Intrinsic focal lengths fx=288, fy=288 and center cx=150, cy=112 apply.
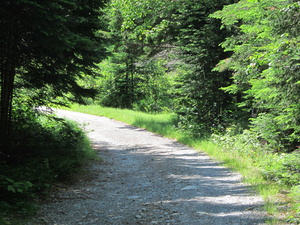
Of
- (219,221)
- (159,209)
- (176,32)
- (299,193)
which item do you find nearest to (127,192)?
(159,209)

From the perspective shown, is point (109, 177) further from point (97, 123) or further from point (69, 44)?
point (97, 123)

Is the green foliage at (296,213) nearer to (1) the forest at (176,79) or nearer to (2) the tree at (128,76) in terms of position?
(1) the forest at (176,79)

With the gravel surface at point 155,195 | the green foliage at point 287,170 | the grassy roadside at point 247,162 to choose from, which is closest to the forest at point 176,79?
A: the green foliage at point 287,170

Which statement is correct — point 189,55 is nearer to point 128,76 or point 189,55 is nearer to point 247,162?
point 247,162

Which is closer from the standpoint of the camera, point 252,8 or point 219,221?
point 219,221

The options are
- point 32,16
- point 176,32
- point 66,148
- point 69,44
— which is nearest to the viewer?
point 32,16

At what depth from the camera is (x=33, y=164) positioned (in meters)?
6.08

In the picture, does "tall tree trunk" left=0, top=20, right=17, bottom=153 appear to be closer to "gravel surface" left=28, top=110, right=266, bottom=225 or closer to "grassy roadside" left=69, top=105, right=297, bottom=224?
"gravel surface" left=28, top=110, right=266, bottom=225

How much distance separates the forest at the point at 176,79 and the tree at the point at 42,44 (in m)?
0.02

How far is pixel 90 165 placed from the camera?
8.77 meters

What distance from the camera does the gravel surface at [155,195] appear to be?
476 centimetres

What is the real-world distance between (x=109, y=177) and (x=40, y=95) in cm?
288

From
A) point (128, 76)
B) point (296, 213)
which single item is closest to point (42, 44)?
point (296, 213)

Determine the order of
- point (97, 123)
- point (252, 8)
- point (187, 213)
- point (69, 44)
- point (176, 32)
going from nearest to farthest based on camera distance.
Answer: point (187, 213)
point (69, 44)
point (252, 8)
point (176, 32)
point (97, 123)
